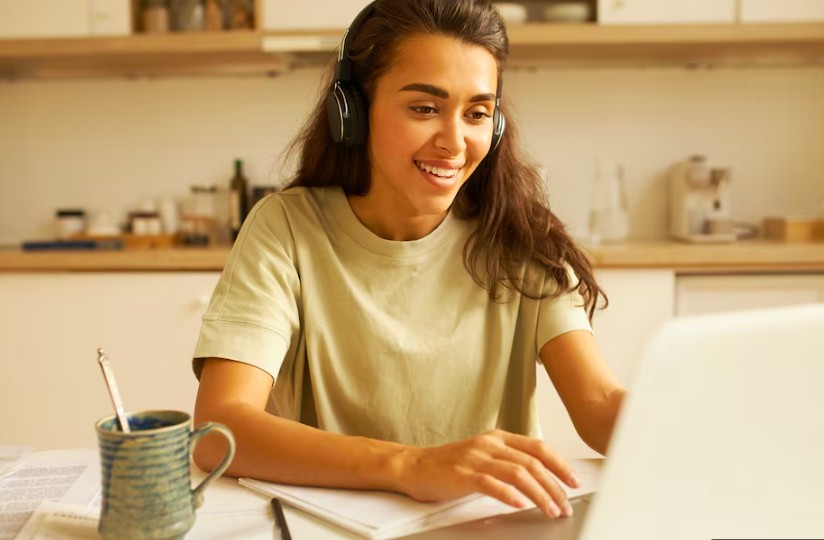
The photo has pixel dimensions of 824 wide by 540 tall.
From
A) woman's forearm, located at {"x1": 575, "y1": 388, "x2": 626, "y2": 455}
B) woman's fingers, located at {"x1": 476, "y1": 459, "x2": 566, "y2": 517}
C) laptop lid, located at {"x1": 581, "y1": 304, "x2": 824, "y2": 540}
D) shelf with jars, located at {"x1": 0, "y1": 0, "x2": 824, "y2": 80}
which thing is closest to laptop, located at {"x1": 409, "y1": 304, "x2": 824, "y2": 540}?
laptop lid, located at {"x1": 581, "y1": 304, "x2": 824, "y2": 540}

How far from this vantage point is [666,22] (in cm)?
253

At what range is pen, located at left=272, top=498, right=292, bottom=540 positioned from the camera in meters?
0.76

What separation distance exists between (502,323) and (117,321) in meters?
1.52

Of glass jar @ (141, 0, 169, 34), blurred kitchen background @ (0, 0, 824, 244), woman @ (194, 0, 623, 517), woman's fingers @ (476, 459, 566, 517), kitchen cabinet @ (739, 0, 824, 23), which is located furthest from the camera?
blurred kitchen background @ (0, 0, 824, 244)

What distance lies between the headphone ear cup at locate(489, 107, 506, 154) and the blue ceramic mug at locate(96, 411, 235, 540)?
2.35 feet

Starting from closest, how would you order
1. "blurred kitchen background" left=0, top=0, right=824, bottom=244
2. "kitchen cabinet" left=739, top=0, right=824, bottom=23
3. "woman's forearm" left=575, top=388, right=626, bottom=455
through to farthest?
"woman's forearm" left=575, top=388, right=626, bottom=455
"kitchen cabinet" left=739, top=0, right=824, bottom=23
"blurred kitchen background" left=0, top=0, right=824, bottom=244

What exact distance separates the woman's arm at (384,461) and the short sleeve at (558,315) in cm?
39

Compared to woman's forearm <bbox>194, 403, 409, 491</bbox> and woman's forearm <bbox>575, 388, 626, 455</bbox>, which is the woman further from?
woman's forearm <bbox>194, 403, 409, 491</bbox>

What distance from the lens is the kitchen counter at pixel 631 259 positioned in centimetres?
238

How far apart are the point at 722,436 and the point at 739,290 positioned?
6.61ft

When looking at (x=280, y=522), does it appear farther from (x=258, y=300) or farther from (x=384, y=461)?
(x=258, y=300)

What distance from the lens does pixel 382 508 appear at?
2.68 ft

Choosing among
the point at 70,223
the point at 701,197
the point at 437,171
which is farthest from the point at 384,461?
the point at 70,223

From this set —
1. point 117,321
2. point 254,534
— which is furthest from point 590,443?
point 117,321
